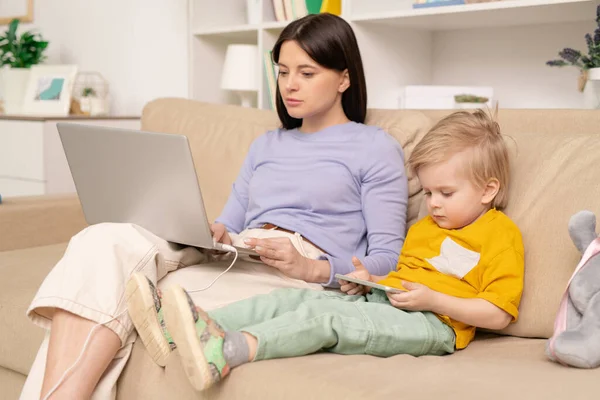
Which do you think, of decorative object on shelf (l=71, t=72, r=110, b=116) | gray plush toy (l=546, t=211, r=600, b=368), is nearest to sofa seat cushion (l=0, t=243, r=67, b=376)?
gray plush toy (l=546, t=211, r=600, b=368)

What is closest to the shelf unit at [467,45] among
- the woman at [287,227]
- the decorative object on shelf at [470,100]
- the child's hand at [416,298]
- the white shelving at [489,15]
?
the white shelving at [489,15]

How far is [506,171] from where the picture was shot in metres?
1.38

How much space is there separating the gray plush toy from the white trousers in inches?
18.9

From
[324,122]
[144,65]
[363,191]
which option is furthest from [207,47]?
[363,191]

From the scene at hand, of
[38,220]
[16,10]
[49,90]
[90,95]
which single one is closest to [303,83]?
[38,220]

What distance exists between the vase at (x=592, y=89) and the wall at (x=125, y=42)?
Answer: 1876mm

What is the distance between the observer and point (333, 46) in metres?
1.62

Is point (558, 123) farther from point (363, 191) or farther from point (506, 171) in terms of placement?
point (363, 191)

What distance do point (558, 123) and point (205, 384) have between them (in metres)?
0.95

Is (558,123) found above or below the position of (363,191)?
above

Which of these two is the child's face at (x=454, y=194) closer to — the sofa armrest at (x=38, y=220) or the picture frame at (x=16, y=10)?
the sofa armrest at (x=38, y=220)

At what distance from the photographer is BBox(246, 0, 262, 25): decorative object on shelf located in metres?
2.68

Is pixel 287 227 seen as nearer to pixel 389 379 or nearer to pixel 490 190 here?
pixel 490 190

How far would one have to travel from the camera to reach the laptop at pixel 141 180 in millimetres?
1292
